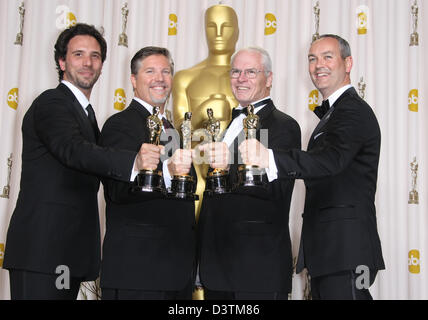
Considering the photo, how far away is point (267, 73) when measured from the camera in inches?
84.4

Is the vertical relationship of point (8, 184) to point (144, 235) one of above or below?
above

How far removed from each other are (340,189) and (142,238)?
0.68 meters

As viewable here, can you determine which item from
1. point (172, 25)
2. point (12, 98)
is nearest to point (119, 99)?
point (172, 25)

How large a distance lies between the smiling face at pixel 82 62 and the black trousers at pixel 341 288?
112 centimetres

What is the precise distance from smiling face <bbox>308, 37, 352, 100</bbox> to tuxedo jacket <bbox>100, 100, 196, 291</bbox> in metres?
0.69

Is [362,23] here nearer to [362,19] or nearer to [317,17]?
[362,19]

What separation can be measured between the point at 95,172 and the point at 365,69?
185 centimetres

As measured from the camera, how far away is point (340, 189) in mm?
1824

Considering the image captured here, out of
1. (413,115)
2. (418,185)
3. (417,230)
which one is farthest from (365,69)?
(417,230)

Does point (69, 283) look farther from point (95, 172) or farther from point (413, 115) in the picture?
point (413, 115)

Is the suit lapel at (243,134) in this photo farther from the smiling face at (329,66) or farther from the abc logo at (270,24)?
the abc logo at (270,24)

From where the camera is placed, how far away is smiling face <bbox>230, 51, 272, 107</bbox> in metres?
2.11

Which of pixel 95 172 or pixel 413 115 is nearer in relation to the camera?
pixel 95 172
